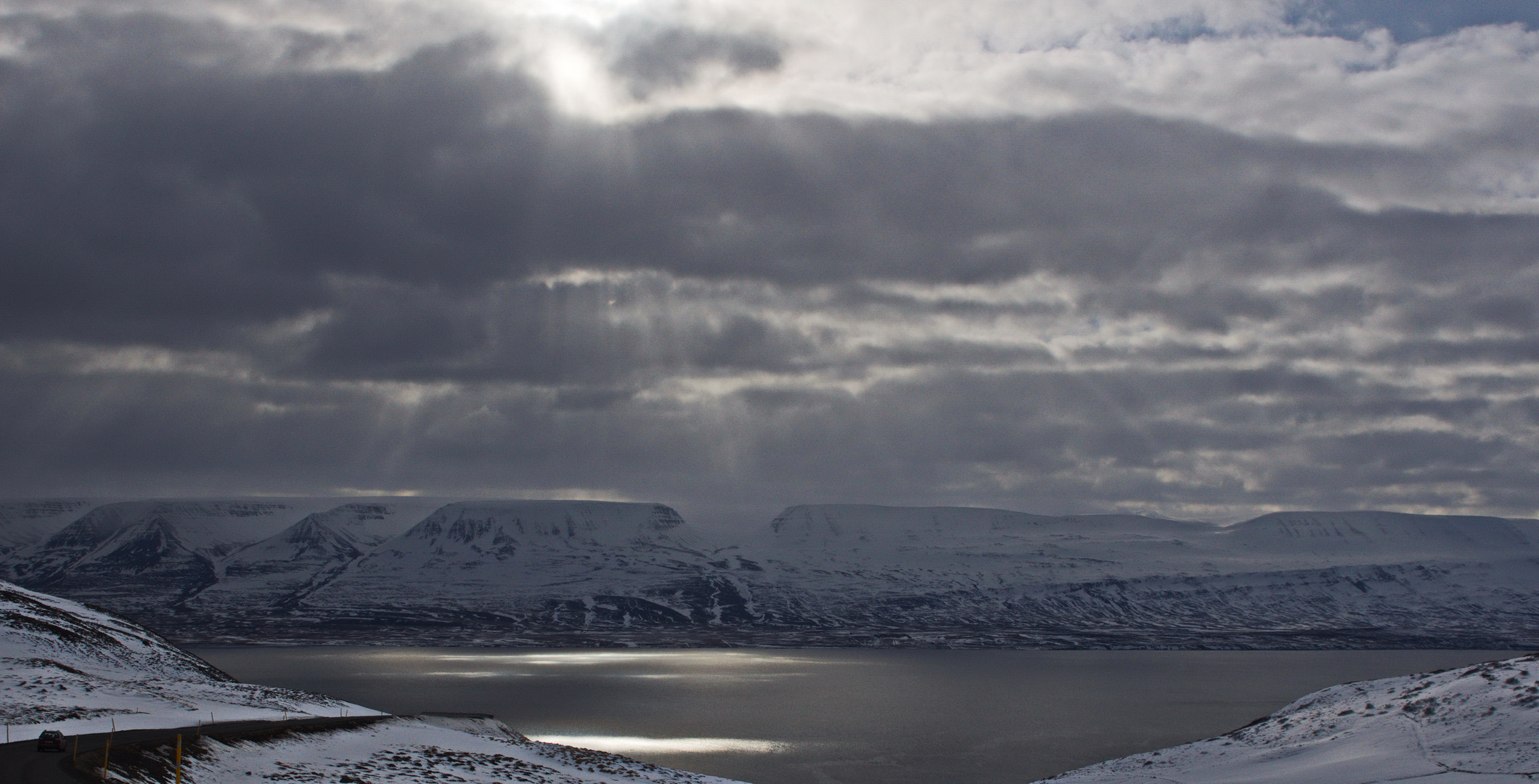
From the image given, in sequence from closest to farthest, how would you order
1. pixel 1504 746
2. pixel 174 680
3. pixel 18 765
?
1. pixel 18 765
2. pixel 1504 746
3. pixel 174 680

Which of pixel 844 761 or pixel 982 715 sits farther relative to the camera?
pixel 982 715

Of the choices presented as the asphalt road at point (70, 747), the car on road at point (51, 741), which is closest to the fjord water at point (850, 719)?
the asphalt road at point (70, 747)

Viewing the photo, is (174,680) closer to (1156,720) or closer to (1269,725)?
(1269,725)

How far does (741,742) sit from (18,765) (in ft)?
263

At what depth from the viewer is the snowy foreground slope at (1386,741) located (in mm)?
48062

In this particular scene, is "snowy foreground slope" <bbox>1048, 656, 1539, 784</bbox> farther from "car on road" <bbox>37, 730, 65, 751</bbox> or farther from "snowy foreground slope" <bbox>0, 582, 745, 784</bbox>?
"car on road" <bbox>37, 730, 65, 751</bbox>

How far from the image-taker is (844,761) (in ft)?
329

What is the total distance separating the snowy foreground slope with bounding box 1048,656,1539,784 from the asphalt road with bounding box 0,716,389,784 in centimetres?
4317

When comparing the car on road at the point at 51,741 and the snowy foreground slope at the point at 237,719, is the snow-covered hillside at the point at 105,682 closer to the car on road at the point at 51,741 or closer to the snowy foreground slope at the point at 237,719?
the snowy foreground slope at the point at 237,719

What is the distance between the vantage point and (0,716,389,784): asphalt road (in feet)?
120

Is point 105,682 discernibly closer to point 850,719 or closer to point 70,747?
point 70,747

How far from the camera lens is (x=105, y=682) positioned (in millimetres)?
75375

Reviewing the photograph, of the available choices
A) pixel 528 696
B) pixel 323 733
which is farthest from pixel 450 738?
pixel 528 696

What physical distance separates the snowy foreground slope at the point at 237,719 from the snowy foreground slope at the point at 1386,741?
26490mm
